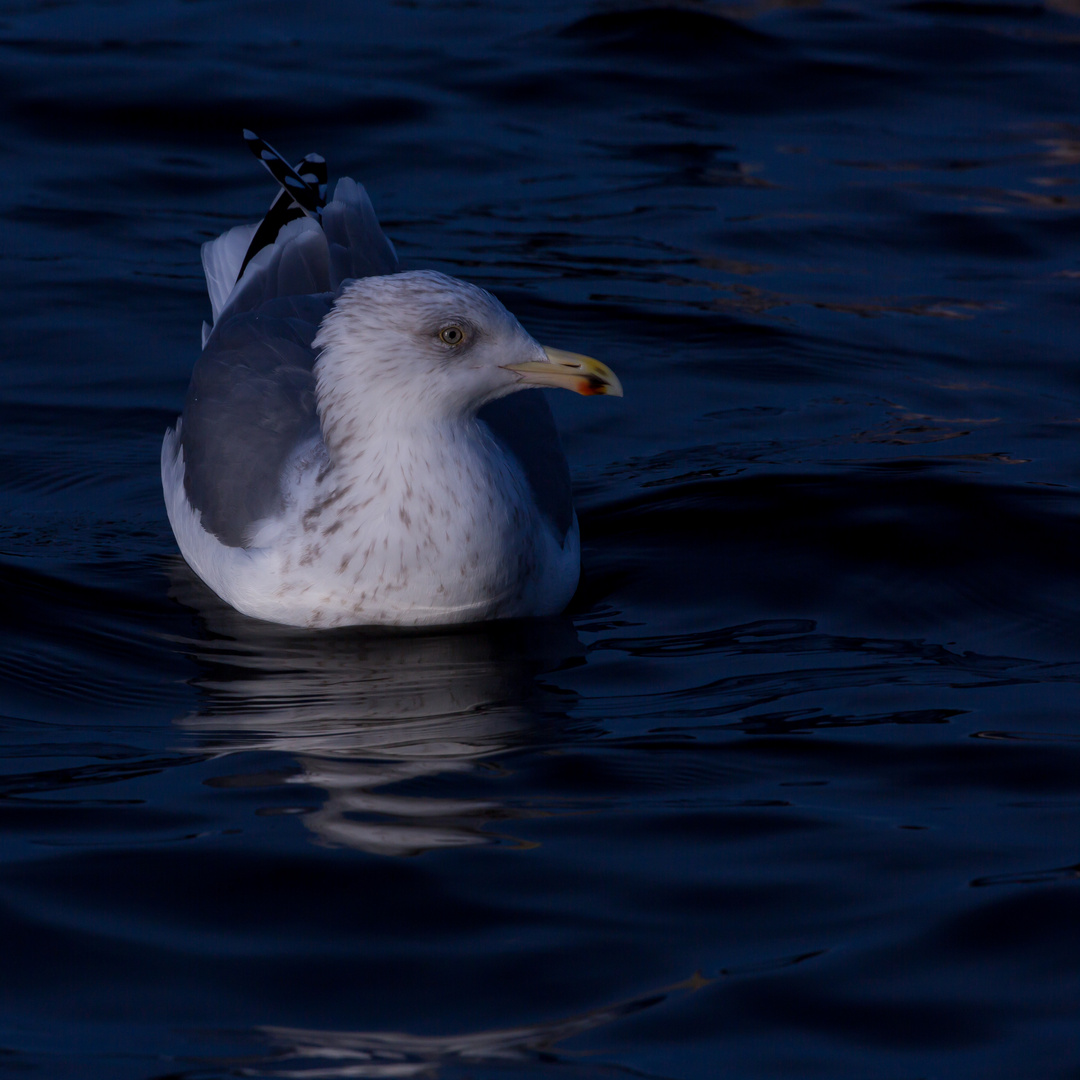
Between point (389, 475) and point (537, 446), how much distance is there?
762mm

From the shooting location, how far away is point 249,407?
605 centimetres

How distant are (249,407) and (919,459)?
2.57 meters

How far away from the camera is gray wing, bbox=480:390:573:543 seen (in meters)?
Answer: 6.06

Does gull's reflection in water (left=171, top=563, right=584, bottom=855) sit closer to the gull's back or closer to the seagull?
the seagull

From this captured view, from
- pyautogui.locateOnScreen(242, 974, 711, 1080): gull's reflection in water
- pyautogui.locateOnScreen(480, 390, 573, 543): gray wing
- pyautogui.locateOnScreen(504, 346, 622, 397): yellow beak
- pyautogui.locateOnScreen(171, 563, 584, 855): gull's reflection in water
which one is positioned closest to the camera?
pyautogui.locateOnScreen(242, 974, 711, 1080): gull's reflection in water

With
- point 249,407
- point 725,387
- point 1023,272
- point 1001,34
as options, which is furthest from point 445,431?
point 1001,34

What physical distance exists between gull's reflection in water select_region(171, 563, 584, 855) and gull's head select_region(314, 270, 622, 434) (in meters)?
0.71

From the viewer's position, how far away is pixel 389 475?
18.5 ft

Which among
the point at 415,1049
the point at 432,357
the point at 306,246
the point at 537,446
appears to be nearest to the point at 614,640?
the point at 537,446

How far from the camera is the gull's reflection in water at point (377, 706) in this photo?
4406 millimetres

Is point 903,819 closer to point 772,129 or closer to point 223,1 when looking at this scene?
point 772,129

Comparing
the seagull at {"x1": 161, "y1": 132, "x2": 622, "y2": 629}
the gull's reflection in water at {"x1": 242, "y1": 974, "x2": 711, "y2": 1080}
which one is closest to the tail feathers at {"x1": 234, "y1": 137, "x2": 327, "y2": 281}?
the seagull at {"x1": 161, "y1": 132, "x2": 622, "y2": 629}

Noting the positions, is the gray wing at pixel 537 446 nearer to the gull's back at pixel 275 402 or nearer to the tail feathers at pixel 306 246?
the gull's back at pixel 275 402

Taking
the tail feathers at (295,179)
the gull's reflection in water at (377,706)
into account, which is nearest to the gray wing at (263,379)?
the tail feathers at (295,179)
